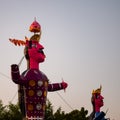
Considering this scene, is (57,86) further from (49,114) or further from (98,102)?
(49,114)

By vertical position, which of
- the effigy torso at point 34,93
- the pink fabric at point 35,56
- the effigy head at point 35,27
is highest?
the effigy head at point 35,27

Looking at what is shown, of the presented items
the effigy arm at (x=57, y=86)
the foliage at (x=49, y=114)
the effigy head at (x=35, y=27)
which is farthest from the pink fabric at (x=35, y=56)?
the foliage at (x=49, y=114)

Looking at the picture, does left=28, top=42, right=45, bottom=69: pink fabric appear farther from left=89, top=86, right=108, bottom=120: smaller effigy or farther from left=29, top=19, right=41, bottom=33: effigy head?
left=89, top=86, right=108, bottom=120: smaller effigy

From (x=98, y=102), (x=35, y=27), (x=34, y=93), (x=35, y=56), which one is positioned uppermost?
(x=35, y=27)

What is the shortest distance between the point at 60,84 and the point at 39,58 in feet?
3.78

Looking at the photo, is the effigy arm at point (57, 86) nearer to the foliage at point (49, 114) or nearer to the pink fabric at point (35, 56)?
the pink fabric at point (35, 56)

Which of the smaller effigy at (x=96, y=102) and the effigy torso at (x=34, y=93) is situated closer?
the effigy torso at (x=34, y=93)

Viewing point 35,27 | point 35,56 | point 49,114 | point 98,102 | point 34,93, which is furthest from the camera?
point 49,114

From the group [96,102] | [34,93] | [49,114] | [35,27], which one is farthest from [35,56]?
[49,114]

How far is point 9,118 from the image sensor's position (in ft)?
66.2

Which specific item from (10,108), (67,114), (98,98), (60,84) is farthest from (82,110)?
(60,84)

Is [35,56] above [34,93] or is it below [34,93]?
above

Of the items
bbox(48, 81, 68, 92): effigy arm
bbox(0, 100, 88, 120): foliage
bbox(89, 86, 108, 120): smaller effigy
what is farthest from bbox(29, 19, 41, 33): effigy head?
bbox(0, 100, 88, 120): foliage

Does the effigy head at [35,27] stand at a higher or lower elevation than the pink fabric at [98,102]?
higher
